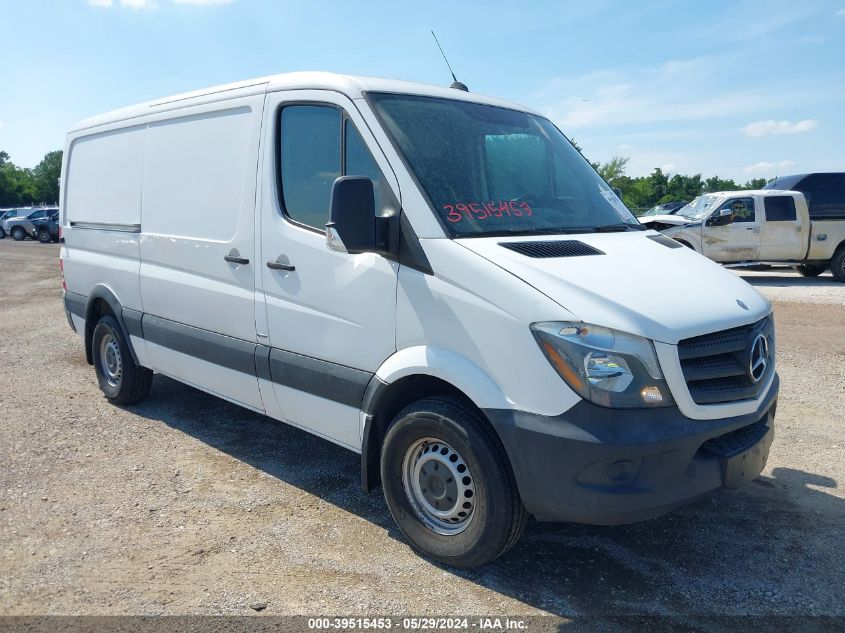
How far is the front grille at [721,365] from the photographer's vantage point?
3168mm

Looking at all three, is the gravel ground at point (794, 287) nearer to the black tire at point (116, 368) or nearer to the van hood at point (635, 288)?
the van hood at point (635, 288)

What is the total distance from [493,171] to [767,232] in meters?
13.8

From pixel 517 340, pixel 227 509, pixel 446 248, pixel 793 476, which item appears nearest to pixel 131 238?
pixel 227 509

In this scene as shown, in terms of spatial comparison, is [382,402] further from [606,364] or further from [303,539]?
[606,364]

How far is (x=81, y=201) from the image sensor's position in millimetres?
6617

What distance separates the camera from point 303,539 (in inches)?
154

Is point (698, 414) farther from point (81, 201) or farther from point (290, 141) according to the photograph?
point (81, 201)

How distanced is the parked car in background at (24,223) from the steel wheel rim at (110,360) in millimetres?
36919

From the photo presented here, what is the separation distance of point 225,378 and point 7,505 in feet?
4.79

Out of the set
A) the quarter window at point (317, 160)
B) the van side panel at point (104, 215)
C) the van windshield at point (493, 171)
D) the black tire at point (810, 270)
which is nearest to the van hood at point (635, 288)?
the van windshield at point (493, 171)

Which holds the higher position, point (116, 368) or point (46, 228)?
point (46, 228)

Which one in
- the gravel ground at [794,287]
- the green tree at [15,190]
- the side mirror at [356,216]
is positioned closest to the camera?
the side mirror at [356,216]

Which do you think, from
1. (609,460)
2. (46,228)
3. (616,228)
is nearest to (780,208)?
(616,228)

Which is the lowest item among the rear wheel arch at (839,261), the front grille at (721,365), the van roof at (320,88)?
the rear wheel arch at (839,261)
